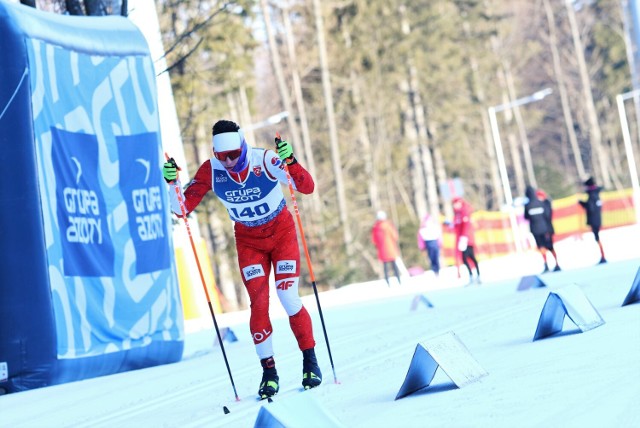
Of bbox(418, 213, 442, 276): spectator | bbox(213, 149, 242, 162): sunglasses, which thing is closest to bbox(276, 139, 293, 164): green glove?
bbox(213, 149, 242, 162): sunglasses

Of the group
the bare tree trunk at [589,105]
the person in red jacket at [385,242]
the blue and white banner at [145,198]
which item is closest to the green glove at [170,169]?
the blue and white banner at [145,198]

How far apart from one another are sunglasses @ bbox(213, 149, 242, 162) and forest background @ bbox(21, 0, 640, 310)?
23824 mm

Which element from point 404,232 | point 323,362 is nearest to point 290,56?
point 404,232

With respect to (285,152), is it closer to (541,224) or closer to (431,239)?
(541,224)

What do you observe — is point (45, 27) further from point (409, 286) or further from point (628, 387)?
point (409, 286)

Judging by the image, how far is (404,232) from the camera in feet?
172

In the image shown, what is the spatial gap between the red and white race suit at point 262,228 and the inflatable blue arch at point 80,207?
4526 mm

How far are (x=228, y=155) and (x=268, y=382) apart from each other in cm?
163

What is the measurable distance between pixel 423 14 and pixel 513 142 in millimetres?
24468

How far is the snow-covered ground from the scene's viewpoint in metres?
6.50

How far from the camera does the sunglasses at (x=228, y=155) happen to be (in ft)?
29.6

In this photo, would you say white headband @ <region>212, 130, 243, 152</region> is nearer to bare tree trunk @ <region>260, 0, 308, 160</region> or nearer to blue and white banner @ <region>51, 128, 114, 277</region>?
blue and white banner @ <region>51, 128, 114, 277</region>

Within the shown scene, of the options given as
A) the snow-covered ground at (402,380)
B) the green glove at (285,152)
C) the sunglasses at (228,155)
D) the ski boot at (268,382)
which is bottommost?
the snow-covered ground at (402,380)

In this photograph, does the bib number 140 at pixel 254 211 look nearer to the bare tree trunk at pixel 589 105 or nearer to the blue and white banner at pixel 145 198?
the blue and white banner at pixel 145 198
